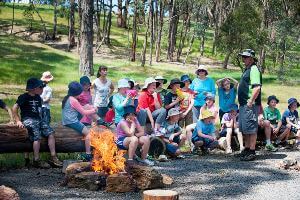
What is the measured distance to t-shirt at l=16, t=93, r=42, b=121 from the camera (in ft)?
28.0

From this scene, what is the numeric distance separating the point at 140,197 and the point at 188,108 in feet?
15.3


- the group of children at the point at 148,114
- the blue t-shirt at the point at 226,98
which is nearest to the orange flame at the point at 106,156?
the group of children at the point at 148,114

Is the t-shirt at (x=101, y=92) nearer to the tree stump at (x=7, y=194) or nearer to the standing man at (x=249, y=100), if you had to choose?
the standing man at (x=249, y=100)

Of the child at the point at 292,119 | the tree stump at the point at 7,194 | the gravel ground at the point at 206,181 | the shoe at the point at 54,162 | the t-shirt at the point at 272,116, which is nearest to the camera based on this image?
the tree stump at the point at 7,194

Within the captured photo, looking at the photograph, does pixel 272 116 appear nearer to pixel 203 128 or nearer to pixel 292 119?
pixel 292 119

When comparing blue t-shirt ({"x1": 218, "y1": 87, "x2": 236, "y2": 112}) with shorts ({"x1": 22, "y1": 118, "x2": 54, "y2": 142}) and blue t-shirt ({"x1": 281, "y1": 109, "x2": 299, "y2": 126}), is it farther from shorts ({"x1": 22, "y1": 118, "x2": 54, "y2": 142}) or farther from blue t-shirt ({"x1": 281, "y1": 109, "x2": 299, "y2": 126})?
shorts ({"x1": 22, "y1": 118, "x2": 54, "y2": 142})

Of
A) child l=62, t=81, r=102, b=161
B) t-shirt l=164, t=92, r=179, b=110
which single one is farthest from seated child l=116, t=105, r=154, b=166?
t-shirt l=164, t=92, r=179, b=110

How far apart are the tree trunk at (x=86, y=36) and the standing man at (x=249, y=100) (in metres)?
11.2

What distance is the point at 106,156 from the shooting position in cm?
738

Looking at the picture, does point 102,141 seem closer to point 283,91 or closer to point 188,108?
point 188,108

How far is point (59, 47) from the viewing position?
4453 centimetres

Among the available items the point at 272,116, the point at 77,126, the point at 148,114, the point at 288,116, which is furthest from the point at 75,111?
the point at 288,116

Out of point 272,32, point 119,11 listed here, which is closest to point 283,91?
point 272,32

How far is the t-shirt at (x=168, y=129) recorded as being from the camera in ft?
33.4
